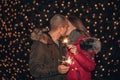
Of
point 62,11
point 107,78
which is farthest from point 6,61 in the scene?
point 107,78

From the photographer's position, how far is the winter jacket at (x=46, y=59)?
Answer: 8.02 feet

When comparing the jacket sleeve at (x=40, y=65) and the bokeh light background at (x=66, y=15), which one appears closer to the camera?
the jacket sleeve at (x=40, y=65)

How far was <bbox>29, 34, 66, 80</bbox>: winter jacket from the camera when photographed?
Answer: 8.02 ft

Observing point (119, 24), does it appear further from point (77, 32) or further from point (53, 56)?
point (53, 56)

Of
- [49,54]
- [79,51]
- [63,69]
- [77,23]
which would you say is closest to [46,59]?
[49,54]

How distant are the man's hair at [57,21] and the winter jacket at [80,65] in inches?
8.0

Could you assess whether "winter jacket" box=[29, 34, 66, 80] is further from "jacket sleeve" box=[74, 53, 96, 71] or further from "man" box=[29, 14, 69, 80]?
"jacket sleeve" box=[74, 53, 96, 71]

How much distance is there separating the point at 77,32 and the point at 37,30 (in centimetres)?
30

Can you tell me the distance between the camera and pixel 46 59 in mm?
2453

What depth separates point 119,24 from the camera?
2.56m

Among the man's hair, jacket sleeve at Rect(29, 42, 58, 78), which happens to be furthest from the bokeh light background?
jacket sleeve at Rect(29, 42, 58, 78)

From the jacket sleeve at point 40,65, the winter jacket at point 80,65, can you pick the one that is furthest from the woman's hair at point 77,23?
the jacket sleeve at point 40,65

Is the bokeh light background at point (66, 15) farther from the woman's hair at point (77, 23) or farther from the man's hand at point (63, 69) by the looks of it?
the man's hand at point (63, 69)

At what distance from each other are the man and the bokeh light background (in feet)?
0.28
